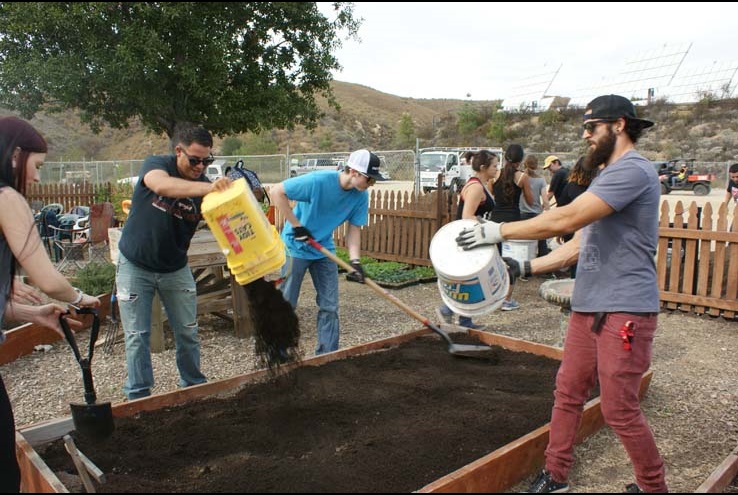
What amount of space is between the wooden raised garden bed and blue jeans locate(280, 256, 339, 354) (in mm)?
238

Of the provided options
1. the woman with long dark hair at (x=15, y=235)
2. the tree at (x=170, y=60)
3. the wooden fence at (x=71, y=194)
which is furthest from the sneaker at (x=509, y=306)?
the wooden fence at (x=71, y=194)

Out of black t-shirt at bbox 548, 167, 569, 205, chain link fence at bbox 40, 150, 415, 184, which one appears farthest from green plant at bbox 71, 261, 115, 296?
chain link fence at bbox 40, 150, 415, 184

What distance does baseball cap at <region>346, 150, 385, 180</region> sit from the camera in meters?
4.28

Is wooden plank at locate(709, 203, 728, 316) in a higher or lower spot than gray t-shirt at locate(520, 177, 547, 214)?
lower

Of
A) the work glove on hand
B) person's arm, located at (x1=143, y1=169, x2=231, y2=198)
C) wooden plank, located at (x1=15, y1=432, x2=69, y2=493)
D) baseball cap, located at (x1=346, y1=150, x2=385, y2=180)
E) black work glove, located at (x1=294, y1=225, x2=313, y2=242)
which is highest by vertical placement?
baseball cap, located at (x1=346, y1=150, x2=385, y2=180)

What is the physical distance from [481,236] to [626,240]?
2.20 feet

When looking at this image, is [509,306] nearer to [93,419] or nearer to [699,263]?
[699,263]

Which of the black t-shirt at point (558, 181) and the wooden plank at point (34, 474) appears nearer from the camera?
the wooden plank at point (34, 474)

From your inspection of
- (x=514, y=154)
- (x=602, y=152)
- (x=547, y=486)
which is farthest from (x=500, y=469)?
(x=514, y=154)

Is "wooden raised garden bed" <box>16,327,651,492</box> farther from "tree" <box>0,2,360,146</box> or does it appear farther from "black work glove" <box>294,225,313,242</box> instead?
"tree" <box>0,2,360,146</box>

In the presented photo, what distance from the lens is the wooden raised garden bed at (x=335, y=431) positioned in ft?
8.93

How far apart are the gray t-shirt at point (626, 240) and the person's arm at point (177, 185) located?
73.0 inches

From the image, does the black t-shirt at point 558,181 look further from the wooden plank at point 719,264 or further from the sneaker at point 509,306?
the wooden plank at point 719,264

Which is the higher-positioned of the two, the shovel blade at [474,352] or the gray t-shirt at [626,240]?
the gray t-shirt at [626,240]
